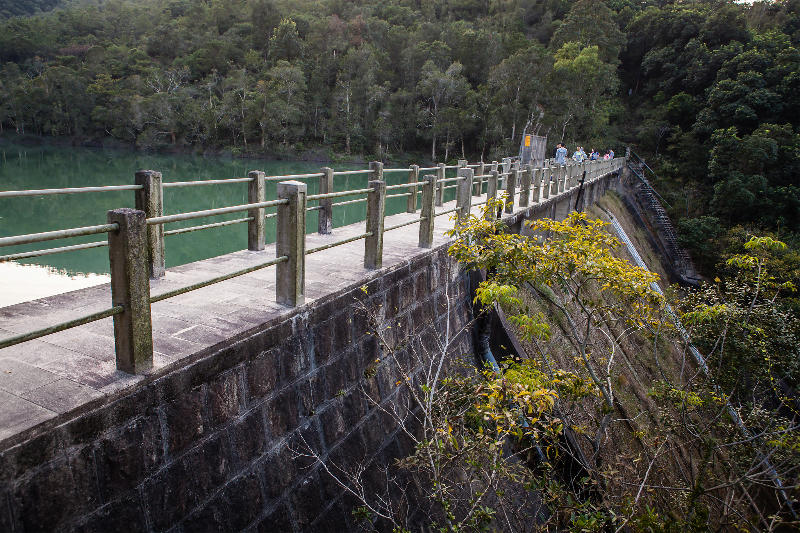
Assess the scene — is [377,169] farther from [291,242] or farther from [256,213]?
[291,242]

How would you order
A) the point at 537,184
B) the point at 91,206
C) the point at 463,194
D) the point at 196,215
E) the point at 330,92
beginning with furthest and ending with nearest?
the point at 330,92
the point at 91,206
the point at 537,184
the point at 463,194
the point at 196,215

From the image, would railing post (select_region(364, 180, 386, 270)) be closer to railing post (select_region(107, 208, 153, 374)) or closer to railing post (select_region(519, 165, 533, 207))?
railing post (select_region(107, 208, 153, 374))

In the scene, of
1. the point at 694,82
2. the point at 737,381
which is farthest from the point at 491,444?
the point at 694,82

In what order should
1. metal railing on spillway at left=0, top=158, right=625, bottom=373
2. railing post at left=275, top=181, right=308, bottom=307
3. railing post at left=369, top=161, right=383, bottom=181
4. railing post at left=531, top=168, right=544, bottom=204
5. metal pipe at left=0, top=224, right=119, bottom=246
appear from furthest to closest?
railing post at left=531, top=168, right=544, bottom=204
railing post at left=369, top=161, right=383, bottom=181
railing post at left=275, top=181, right=308, bottom=307
metal railing on spillway at left=0, top=158, right=625, bottom=373
metal pipe at left=0, top=224, right=119, bottom=246

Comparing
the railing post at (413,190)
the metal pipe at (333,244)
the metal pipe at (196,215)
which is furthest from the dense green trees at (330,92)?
the metal pipe at (196,215)

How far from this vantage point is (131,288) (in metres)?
2.19

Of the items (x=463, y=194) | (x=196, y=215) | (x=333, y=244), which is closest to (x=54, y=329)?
(x=196, y=215)

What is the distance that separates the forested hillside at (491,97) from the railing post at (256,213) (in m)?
25.4

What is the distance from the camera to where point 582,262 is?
433 cm

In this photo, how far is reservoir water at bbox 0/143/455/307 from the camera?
940cm

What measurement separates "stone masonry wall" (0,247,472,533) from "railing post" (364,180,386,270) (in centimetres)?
15

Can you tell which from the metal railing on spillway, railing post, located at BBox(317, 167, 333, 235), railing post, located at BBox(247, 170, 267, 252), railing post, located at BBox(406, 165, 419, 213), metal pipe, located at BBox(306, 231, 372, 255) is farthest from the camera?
railing post, located at BBox(406, 165, 419, 213)

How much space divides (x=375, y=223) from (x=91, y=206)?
17.4 meters

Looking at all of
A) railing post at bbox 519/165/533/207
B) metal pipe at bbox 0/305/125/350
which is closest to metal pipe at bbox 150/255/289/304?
metal pipe at bbox 0/305/125/350
